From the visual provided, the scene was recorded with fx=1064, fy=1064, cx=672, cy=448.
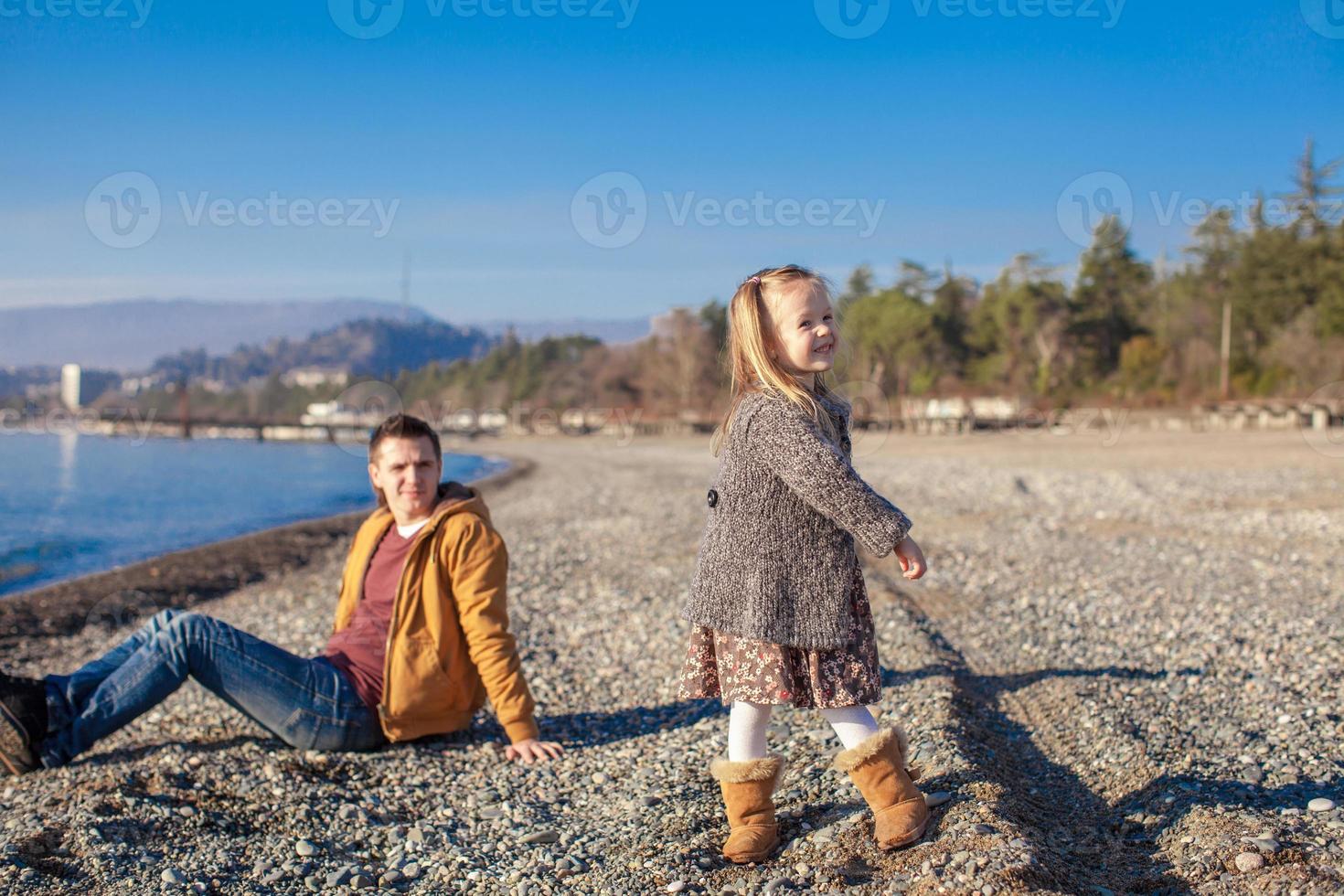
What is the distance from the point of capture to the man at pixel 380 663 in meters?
4.02

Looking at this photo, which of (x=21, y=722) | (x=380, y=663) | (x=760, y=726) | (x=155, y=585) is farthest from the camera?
(x=155, y=585)

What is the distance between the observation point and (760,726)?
305cm

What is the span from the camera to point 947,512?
14.0 m

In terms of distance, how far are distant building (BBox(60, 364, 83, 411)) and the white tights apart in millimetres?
139576

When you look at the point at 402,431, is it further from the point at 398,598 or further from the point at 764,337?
the point at 764,337

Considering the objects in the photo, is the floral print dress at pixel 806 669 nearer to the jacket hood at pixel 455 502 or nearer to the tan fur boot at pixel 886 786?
the tan fur boot at pixel 886 786

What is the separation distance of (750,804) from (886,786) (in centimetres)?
40

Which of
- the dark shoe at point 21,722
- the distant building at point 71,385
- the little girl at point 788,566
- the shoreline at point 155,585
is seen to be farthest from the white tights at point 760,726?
the distant building at point 71,385

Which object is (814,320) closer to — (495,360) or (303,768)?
(303,768)

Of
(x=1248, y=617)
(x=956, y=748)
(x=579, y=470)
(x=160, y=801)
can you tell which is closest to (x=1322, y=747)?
(x=956, y=748)

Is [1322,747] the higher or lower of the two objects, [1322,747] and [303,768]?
the higher

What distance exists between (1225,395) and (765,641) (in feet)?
144

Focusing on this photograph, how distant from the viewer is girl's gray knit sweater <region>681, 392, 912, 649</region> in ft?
9.20

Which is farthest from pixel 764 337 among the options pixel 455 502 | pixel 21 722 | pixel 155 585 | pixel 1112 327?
pixel 1112 327
